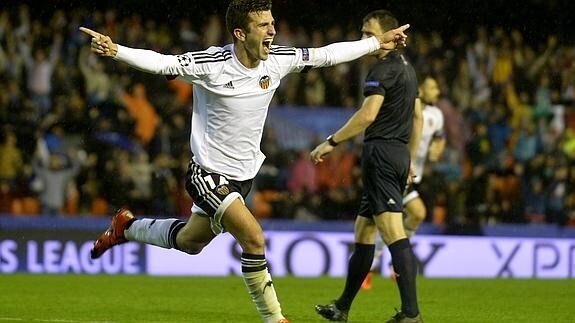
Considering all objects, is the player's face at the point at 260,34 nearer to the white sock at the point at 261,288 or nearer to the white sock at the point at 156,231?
the white sock at the point at 261,288

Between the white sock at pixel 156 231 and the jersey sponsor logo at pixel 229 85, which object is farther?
the white sock at pixel 156 231

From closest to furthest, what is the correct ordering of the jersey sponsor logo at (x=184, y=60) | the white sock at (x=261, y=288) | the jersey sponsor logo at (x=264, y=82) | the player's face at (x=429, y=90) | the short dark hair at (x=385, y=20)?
the white sock at (x=261, y=288), the jersey sponsor logo at (x=184, y=60), the jersey sponsor logo at (x=264, y=82), the short dark hair at (x=385, y=20), the player's face at (x=429, y=90)

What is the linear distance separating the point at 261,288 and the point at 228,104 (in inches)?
48.7

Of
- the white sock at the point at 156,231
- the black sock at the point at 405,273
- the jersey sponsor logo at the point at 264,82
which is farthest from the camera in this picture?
the white sock at the point at 156,231

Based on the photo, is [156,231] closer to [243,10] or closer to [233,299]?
[243,10]

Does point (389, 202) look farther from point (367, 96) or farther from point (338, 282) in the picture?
point (338, 282)

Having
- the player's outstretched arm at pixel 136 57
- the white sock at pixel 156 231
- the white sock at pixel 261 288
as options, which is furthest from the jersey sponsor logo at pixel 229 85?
the white sock at pixel 156 231

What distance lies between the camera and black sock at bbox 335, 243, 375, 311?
9.05 meters

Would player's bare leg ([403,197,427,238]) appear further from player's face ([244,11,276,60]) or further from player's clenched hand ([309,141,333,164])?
player's face ([244,11,276,60])

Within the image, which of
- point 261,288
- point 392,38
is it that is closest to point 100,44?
point 261,288

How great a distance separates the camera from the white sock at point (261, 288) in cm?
748

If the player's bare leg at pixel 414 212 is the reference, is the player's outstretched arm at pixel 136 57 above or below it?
above

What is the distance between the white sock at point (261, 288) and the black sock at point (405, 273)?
126 cm

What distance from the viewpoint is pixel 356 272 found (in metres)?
9.09
